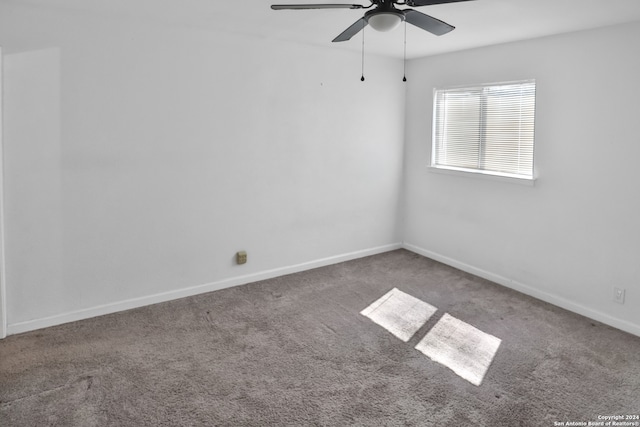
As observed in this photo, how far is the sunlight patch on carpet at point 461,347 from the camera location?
281 cm

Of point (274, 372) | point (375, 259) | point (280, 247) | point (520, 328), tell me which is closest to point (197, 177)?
point (280, 247)

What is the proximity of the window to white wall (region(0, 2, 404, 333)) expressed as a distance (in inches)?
30.4

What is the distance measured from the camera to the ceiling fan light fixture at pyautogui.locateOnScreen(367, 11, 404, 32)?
2.18 metres

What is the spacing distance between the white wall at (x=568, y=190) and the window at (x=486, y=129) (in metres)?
0.12

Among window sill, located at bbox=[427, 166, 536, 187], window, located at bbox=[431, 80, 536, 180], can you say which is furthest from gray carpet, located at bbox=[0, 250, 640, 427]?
window, located at bbox=[431, 80, 536, 180]

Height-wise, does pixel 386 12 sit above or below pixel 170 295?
above

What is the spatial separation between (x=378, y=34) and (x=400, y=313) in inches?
94.6

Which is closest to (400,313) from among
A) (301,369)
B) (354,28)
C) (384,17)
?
(301,369)

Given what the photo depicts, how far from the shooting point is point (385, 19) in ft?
7.24

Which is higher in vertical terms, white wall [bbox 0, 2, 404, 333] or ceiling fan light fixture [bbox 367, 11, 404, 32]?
ceiling fan light fixture [bbox 367, 11, 404, 32]

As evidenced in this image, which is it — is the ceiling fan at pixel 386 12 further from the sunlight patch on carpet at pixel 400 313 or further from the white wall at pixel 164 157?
the sunlight patch on carpet at pixel 400 313

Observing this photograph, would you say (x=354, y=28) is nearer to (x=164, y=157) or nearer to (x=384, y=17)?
(x=384, y=17)

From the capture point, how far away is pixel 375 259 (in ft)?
16.5

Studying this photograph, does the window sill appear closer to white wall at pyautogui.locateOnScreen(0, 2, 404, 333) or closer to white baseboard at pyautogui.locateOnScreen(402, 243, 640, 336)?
white wall at pyautogui.locateOnScreen(0, 2, 404, 333)
